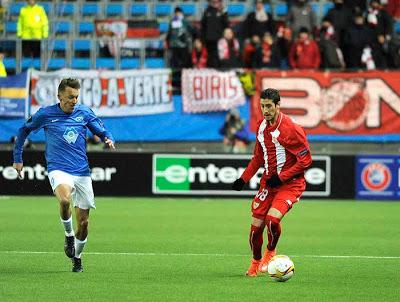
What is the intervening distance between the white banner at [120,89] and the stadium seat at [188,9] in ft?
14.5

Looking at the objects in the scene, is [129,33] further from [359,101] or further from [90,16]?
[359,101]

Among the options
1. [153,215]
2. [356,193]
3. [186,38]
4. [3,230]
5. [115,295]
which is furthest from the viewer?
[186,38]

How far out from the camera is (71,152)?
39.4 ft

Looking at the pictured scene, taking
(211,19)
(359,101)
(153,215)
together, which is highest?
(211,19)

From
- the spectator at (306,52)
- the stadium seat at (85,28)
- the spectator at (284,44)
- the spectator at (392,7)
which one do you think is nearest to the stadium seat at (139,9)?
the stadium seat at (85,28)

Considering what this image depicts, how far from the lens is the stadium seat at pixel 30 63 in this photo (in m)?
25.9

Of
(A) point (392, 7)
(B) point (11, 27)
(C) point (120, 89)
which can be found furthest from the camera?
(B) point (11, 27)

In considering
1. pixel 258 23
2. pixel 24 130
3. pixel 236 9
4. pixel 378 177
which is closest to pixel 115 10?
pixel 236 9

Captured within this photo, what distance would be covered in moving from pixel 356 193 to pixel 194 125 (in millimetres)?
3771

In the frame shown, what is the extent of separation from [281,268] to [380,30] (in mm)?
15531

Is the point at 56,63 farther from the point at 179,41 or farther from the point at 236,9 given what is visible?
the point at 236,9

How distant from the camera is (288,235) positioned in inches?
682

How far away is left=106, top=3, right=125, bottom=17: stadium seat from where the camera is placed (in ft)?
93.4

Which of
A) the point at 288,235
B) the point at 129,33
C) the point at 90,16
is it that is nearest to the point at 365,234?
the point at 288,235
